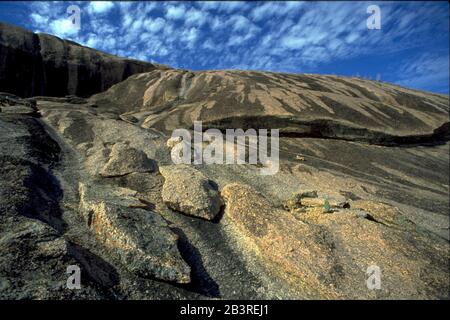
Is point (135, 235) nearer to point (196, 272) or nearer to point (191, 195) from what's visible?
point (196, 272)

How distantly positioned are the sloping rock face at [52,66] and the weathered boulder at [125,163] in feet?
140

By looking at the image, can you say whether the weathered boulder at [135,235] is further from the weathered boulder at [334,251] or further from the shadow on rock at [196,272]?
the weathered boulder at [334,251]

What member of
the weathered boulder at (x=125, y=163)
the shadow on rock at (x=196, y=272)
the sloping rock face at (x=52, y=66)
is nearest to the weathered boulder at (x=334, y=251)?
the shadow on rock at (x=196, y=272)

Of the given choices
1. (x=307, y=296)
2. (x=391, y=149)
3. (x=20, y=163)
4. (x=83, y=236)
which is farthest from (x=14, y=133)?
(x=391, y=149)

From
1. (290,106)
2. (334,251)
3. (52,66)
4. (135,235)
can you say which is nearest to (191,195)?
(135,235)

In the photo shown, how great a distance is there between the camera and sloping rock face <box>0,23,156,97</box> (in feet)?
175

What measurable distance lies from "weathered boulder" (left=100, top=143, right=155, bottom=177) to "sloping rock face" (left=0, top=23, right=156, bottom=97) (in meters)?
42.7

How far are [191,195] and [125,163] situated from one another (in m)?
5.92

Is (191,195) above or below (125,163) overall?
below

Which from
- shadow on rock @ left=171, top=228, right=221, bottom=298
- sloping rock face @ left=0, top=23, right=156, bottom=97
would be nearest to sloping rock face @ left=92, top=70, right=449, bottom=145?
sloping rock face @ left=0, top=23, right=156, bottom=97

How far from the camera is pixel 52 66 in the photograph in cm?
5878

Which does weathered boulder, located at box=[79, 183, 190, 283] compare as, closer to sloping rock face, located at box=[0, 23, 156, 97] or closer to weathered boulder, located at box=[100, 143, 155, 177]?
weathered boulder, located at box=[100, 143, 155, 177]

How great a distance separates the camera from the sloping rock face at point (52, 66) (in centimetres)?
5334

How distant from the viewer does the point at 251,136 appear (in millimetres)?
35812
